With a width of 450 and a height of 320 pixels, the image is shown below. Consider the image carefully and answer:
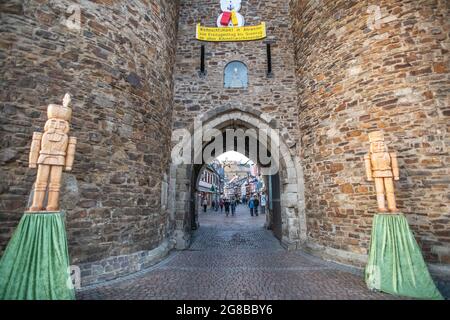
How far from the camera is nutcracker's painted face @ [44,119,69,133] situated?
8.32ft

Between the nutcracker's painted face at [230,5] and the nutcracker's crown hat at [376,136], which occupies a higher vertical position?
the nutcracker's painted face at [230,5]

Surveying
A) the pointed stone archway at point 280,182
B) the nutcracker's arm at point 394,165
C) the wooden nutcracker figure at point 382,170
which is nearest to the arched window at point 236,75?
the pointed stone archway at point 280,182

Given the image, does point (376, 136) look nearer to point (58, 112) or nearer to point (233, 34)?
point (58, 112)

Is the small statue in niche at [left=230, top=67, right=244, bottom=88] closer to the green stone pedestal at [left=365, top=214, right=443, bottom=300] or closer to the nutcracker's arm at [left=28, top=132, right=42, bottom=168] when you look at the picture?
the green stone pedestal at [left=365, top=214, right=443, bottom=300]

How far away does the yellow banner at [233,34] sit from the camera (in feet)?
23.4

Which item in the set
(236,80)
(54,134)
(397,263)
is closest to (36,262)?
(54,134)

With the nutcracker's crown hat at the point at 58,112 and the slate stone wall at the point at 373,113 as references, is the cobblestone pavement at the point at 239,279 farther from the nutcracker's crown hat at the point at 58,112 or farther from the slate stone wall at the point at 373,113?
the nutcracker's crown hat at the point at 58,112

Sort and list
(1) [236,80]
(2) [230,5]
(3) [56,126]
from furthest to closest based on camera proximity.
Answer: (2) [230,5]
(1) [236,80]
(3) [56,126]

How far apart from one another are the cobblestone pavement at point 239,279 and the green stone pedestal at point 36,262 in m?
0.86

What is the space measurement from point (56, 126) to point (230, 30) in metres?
6.39

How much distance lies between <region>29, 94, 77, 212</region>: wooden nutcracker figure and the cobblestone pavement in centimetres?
166

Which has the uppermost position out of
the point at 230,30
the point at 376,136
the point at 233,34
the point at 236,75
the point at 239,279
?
the point at 230,30

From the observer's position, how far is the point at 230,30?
7203mm

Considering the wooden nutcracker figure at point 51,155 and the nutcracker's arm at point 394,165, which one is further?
the nutcracker's arm at point 394,165
